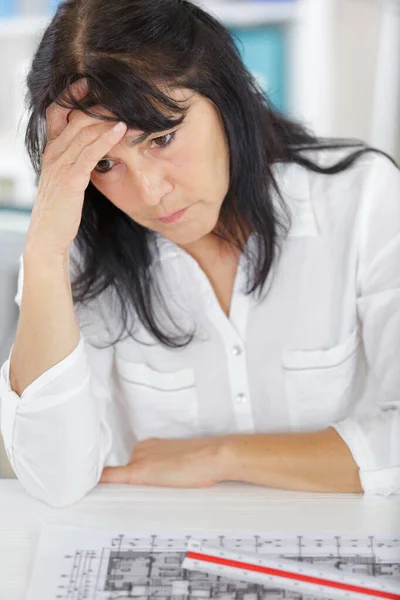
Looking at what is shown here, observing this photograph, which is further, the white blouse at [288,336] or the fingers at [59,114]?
the white blouse at [288,336]

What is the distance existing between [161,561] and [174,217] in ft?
1.49

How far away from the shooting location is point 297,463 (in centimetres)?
113

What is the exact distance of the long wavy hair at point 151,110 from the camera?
3.32ft

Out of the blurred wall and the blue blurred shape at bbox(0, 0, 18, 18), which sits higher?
the blue blurred shape at bbox(0, 0, 18, 18)

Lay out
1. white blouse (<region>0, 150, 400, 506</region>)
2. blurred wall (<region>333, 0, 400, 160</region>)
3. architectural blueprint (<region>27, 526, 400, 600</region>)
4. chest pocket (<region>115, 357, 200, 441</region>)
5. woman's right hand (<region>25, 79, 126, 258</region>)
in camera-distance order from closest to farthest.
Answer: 1. architectural blueprint (<region>27, 526, 400, 600</region>)
2. woman's right hand (<region>25, 79, 126, 258</region>)
3. white blouse (<region>0, 150, 400, 506</region>)
4. chest pocket (<region>115, 357, 200, 441</region>)
5. blurred wall (<region>333, 0, 400, 160</region>)

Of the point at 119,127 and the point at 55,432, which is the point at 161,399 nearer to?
the point at 55,432

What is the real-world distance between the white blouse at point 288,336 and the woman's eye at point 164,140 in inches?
11.0

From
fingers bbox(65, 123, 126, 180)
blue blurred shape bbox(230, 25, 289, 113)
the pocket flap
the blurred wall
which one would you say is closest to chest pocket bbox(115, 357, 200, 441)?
the pocket flap

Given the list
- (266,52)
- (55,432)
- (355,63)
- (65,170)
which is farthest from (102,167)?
(355,63)

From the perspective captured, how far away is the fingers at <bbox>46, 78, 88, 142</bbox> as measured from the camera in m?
1.02

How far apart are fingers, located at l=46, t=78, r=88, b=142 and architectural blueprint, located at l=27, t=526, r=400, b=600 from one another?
1.66 ft

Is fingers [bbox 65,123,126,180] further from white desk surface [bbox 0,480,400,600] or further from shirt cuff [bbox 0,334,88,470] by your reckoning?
white desk surface [bbox 0,480,400,600]

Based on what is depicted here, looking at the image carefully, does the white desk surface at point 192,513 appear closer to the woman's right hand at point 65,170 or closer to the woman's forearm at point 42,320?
the woman's forearm at point 42,320

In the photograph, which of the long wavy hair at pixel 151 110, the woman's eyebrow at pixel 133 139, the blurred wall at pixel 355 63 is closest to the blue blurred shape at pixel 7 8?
Answer: the blurred wall at pixel 355 63
